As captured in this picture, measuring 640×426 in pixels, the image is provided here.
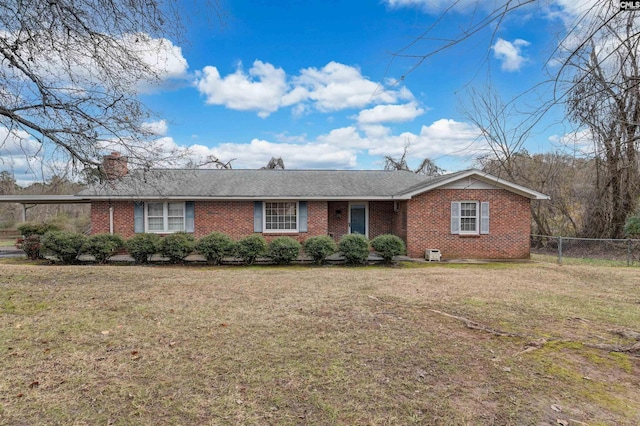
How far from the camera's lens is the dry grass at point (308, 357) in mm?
2900

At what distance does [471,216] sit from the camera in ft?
45.8

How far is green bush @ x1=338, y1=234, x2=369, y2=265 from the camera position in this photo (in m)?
12.1

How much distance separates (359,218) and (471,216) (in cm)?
463

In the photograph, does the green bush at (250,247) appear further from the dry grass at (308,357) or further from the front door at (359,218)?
the front door at (359,218)

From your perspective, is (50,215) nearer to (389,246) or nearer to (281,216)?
(281,216)

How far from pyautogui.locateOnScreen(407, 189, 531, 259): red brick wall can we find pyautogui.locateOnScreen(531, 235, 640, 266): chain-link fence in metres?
1.77

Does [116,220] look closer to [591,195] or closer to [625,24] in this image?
[625,24]

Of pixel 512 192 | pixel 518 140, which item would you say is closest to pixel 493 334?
pixel 518 140

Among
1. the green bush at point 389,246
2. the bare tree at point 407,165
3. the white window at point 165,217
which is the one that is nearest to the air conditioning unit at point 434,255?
the green bush at point 389,246

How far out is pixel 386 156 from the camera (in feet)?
109

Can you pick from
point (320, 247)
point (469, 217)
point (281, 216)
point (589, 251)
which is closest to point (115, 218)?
point (281, 216)

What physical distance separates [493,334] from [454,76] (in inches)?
144

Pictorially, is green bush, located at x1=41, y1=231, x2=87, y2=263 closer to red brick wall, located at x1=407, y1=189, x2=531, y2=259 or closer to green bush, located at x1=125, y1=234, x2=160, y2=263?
green bush, located at x1=125, y1=234, x2=160, y2=263

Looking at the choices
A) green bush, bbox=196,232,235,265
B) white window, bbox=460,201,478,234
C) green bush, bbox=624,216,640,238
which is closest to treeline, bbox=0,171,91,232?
green bush, bbox=196,232,235,265
